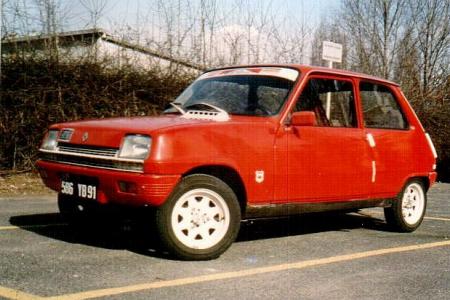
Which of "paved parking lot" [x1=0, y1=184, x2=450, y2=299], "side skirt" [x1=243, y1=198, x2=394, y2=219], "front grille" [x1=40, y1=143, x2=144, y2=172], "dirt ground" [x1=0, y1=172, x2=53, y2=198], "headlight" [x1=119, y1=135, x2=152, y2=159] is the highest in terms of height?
"headlight" [x1=119, y1=135, x2=152, y2=159]

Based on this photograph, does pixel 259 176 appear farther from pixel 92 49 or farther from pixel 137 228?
pixel 92 49

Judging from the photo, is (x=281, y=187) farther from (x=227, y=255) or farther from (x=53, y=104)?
(x=53, y=104)

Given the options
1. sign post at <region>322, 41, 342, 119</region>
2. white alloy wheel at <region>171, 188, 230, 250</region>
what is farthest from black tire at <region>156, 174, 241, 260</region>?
sign post at <region>322, 41, 342, 119</region>

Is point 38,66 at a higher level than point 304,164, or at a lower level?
higher

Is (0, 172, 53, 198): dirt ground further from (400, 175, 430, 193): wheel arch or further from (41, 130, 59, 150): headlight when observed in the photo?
(400, 175, 430, 193): wheel arch

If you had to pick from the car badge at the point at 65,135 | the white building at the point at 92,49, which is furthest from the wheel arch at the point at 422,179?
the white building at the point at 92,49

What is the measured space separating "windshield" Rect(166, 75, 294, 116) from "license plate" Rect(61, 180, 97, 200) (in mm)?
1364

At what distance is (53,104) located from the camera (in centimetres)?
980

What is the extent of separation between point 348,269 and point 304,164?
45.1 inches

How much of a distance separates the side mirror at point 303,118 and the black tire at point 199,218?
929mm

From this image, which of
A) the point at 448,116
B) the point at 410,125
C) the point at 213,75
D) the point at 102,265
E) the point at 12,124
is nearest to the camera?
the point at 102,265

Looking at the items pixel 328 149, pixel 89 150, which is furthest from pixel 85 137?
pixel 328 149

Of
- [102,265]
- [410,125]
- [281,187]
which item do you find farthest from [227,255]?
[410,125]

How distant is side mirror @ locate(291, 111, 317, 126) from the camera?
16.6 feet
